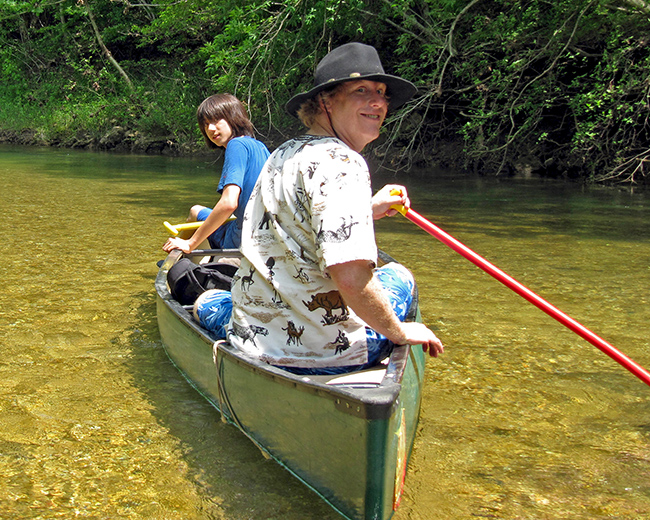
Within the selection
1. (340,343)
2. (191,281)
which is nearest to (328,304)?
(340,343)

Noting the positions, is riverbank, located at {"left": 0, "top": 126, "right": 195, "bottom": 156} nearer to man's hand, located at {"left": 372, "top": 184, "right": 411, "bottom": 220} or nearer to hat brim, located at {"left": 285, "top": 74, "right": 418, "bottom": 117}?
man's hand, located at {"left": 372, "top": 184, "right": 411, "bottom": 220}

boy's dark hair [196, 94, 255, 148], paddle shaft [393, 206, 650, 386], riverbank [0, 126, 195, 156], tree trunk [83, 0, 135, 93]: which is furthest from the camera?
tree trunk [83, 0, 135, 93]

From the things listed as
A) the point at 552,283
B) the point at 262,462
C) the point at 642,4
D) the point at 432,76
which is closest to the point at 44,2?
the point at 432,76

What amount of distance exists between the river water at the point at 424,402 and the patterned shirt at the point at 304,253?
53 cm

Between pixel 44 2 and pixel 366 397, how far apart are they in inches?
1021

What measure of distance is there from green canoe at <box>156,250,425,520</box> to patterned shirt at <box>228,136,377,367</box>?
3.9 inches

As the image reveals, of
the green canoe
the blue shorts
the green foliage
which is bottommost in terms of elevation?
the green canoe

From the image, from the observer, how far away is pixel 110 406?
10.7ft

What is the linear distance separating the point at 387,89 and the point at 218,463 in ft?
4.92

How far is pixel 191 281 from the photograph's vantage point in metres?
3.97

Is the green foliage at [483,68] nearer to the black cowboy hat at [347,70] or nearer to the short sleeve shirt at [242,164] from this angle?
the short sleeve shirt at [242,164]

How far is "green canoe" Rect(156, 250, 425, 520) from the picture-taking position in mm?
2090

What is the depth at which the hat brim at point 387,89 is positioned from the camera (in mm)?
2264

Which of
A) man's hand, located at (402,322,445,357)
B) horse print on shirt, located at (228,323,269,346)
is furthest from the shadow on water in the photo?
man's hand, located at (402,322,445,357)
